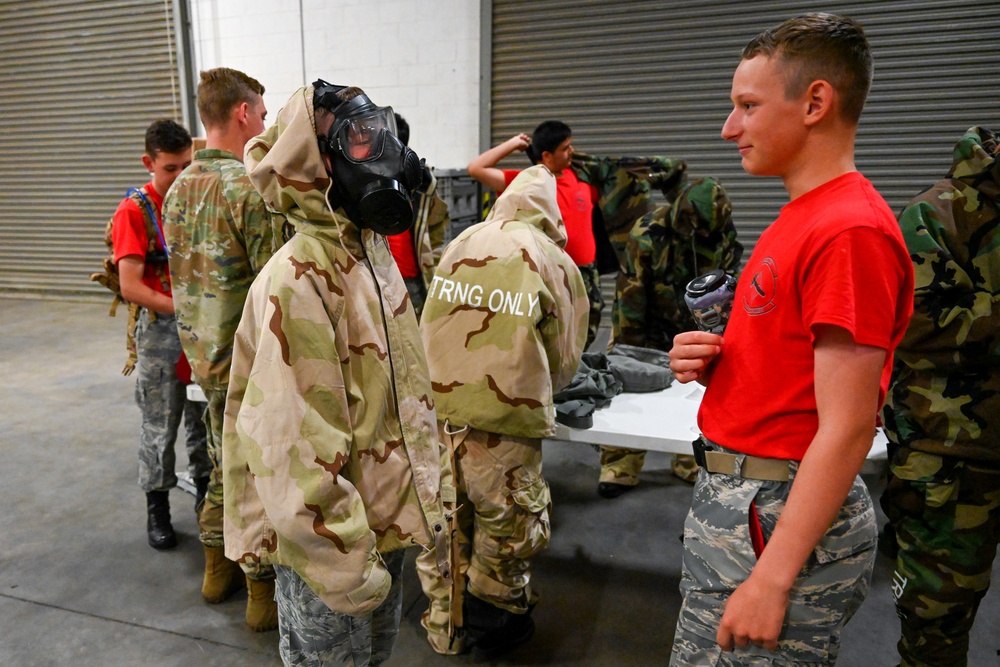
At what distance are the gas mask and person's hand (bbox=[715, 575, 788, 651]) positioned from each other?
0.95 m

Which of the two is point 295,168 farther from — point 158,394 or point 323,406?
point 158,394

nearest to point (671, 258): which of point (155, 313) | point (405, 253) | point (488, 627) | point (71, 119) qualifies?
point (405, 253)

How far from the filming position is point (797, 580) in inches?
43.3

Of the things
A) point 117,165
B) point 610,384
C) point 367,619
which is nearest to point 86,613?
point 367,619

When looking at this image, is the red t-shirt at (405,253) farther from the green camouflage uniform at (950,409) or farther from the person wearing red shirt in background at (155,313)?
the green camouflage uniform at (950,409)

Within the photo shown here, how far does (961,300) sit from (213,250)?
8.23 feet

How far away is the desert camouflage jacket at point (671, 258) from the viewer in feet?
10.8

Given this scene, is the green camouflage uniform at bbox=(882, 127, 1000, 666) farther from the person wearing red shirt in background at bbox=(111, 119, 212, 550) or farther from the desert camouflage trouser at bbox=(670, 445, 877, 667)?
the person wearing red shirt in background at bbox=(111, 119, 212, 550)

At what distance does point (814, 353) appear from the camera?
100cm

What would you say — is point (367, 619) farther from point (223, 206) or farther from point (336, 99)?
point (223, 206)

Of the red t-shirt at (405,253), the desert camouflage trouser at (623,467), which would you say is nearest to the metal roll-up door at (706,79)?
the red t-shirt at (405,253)

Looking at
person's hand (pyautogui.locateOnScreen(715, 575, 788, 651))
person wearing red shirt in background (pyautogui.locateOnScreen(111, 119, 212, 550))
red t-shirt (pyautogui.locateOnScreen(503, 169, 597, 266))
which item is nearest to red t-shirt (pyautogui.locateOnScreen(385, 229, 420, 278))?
red t-shirt (pyautogui.locateOnScreen(503, 169, 597, 266))

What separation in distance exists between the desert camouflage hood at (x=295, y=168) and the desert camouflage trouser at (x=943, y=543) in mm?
1865

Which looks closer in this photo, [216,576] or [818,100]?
[818,100]
